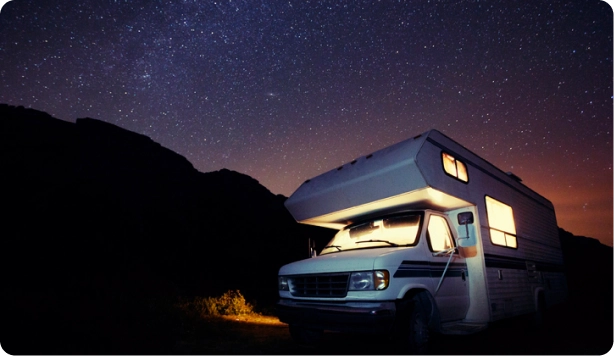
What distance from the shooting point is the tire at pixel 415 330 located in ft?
14.8

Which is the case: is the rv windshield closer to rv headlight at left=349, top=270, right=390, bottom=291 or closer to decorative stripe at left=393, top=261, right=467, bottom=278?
decorative stripe at left=393, top=261, right=467, bottom=278

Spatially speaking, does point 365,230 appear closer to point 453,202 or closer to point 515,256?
point 453,202

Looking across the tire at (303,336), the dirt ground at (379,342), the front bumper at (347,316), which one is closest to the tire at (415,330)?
the dirt ground at (379,342)

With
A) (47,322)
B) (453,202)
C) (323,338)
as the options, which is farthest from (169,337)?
(453,202)

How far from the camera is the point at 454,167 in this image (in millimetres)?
6230

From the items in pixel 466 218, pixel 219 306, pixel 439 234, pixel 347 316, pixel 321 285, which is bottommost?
pixel 219 306

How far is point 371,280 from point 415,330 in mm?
915

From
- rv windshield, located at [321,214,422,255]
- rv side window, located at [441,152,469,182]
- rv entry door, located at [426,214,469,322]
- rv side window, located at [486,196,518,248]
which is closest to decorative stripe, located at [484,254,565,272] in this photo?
rv side window, located at [486,196,518,248]

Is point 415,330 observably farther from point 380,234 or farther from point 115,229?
point 115,229

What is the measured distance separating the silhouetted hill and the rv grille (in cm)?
325

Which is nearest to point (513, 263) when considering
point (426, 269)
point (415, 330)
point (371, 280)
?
point (426, 269)

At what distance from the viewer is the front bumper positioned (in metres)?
4.30

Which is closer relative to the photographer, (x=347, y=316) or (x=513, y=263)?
(x=347, y=316)

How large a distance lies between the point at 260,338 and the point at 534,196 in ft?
24.8
